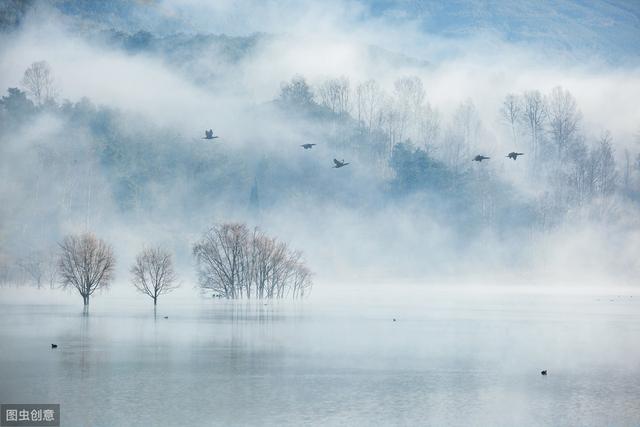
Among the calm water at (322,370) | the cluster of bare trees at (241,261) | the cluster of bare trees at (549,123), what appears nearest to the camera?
the calm water at (322,370)

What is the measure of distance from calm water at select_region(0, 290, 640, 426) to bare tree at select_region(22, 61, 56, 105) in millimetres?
133963

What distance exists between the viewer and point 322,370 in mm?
40094

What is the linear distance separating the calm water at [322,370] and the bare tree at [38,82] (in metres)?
134

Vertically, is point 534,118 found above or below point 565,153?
above

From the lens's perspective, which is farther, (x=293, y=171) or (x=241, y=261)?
(x=293, y=171)

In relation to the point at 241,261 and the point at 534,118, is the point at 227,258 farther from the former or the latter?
the point at 534,118

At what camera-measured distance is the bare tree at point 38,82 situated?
633 ft

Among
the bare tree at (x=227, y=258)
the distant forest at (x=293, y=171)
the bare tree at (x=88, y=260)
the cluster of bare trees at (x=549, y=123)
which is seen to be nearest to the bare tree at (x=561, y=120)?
the cluster of bare trees at (x=549, y=123)

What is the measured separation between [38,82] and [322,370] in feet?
559

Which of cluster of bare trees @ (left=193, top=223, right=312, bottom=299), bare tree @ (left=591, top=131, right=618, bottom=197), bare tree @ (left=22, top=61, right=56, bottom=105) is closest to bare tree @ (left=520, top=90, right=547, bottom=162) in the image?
bare tree @ (left=591, top=131, right=618, bottom=197)

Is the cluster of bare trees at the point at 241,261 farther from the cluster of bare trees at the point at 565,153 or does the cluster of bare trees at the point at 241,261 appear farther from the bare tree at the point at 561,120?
the bare tree at the point at 561,120

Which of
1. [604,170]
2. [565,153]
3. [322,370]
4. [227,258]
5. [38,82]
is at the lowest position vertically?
[322,370]

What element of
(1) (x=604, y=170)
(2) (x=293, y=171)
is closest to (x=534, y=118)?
(1) (x=604, y=170)

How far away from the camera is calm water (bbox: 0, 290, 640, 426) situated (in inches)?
1193
